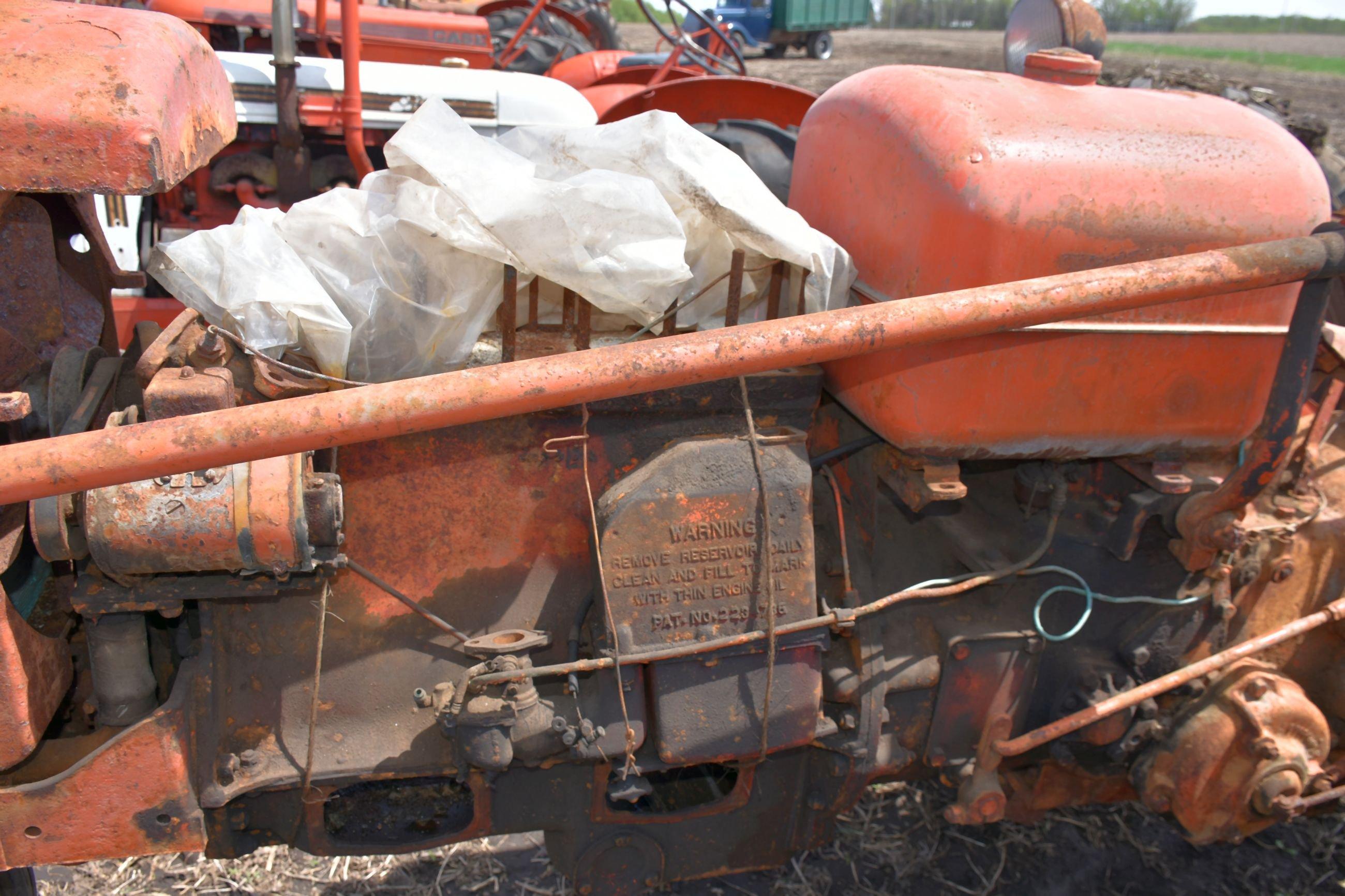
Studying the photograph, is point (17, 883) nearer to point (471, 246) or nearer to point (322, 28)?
point (471, 246)

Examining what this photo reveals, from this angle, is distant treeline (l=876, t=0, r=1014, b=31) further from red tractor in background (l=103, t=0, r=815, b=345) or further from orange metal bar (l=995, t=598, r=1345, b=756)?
orange metal bar (l=995, t=598, r=1345, b=756)

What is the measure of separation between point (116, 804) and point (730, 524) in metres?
1.19

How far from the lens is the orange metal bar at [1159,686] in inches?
79.9

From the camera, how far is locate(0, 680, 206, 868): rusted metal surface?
1.68 meters

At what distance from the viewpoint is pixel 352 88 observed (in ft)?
9.66

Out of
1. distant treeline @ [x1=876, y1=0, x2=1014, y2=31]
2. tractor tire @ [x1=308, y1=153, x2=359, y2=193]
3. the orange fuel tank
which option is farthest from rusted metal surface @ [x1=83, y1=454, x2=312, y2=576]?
distant treeline @ [x1=876, y1=0, x2=1014, y2=31]

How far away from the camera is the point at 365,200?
1951 millimetres

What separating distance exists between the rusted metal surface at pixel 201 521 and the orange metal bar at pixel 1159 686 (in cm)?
151

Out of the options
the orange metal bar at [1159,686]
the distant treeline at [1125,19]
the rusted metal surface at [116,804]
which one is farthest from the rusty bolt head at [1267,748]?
the distant treeline at [1125,19]

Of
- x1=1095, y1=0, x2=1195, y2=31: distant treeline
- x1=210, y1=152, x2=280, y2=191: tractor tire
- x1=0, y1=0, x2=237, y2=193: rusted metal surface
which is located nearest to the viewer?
x1=0, y1=0, x2=237, y2=193: rusted metal surface

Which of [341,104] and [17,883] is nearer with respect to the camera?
[17,883]

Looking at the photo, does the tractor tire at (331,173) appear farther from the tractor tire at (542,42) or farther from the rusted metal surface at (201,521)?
the rusted metal surface at (201,521)

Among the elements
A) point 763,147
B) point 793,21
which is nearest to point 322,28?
point 763,147

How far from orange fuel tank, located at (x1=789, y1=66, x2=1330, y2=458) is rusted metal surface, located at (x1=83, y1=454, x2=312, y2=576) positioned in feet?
3.54
